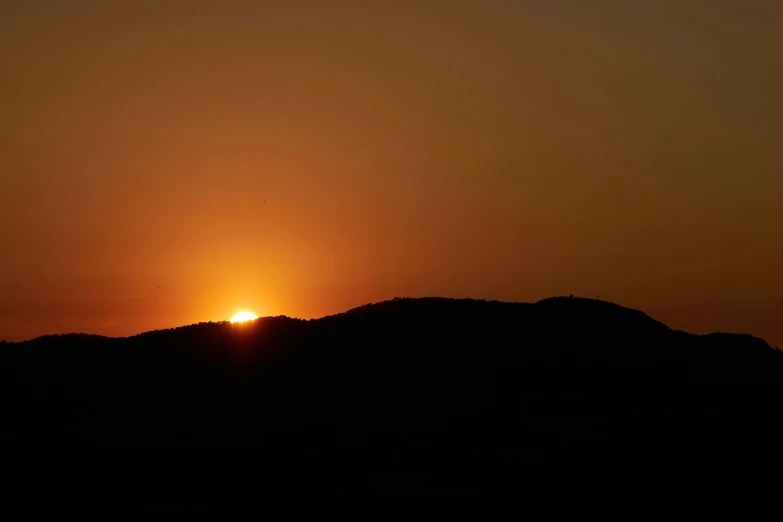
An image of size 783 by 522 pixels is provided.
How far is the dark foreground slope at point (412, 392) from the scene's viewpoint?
27.7m

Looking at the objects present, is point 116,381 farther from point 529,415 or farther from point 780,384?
point 780,384

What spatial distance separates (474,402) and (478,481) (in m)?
5.64

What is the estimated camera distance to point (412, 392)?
3119cm

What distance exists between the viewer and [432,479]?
25.4 meters

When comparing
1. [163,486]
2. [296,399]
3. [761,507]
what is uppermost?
[296,399]

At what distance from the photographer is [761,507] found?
940 inches

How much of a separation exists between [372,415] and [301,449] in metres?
3.02

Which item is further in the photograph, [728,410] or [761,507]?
[728,410]

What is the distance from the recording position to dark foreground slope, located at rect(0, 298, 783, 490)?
90.8 feet

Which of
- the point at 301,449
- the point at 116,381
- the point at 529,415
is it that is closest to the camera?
the point at 301,449

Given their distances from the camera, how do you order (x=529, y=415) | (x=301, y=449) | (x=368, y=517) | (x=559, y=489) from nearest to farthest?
(x=368, y=517), (x=559, y=489), (x=301, y=449), (x=529, y=415)

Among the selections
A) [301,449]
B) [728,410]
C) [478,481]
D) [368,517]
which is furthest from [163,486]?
[728,410]

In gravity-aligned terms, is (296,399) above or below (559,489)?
above

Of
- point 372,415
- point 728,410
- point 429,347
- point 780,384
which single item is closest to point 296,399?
point 372,415
